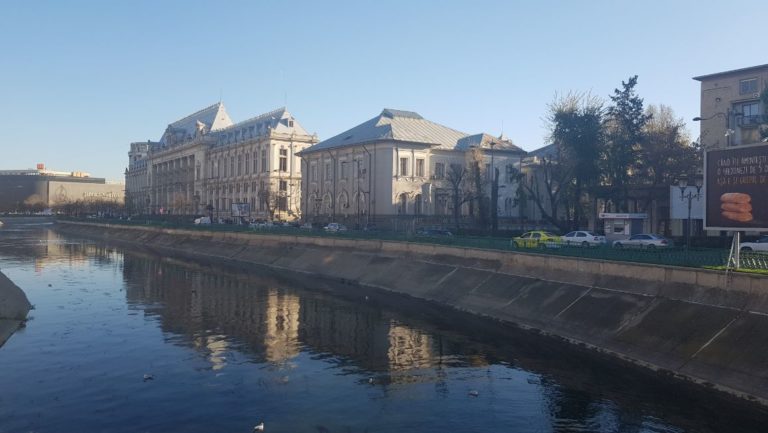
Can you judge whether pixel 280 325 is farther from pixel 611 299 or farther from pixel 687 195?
pixel 687 195

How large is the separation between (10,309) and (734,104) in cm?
6729

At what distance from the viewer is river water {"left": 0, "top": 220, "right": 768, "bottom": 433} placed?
20.6 meters

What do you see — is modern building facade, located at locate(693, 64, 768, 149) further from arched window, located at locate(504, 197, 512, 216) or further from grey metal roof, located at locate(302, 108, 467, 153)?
→ grey metal roof, located at locate(302, 108, 467, 153)

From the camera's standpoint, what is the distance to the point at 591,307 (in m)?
33.6

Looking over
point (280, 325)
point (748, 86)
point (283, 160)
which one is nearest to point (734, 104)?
point (748, 86)

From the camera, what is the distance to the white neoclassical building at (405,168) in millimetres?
88250

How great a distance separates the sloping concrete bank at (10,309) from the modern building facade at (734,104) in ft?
194

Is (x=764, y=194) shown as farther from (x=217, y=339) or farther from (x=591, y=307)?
(x=217, y=339)

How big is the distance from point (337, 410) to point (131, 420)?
6454 mm

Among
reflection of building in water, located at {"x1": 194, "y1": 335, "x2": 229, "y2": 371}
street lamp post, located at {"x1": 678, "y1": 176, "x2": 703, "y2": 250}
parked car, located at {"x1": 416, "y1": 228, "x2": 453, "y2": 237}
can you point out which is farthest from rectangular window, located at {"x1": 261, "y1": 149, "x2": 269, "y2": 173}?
reflection of building in water, located at {"x1": 194, "y1": 335, "x2": 229, "y2": 371}

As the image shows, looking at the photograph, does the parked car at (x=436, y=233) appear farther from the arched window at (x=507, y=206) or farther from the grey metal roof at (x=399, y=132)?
the arched window at (x=507, y=206)

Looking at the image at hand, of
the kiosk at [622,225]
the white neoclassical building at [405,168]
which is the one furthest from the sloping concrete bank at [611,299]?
the white neoclassical building at [405,168]

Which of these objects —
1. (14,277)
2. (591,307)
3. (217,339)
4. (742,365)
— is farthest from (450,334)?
(14,277)

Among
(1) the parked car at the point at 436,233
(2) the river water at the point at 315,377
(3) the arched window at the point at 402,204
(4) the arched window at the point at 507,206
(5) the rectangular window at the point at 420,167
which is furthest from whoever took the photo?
(4) the arched window at the point at 507,206
